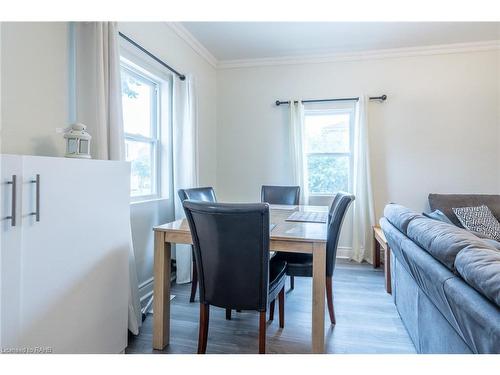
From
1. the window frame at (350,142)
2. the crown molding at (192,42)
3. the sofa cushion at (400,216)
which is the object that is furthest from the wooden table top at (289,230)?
the crown molding at (192,42)

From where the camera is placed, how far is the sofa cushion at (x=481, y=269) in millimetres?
882

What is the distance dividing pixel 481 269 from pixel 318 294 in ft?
2.54

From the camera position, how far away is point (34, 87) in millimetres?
1600

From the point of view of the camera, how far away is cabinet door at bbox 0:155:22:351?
40.6 inches

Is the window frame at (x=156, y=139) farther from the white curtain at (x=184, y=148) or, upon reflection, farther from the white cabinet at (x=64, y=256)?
the white cabinet at (x=64, y=256)

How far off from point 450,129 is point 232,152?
2738mm

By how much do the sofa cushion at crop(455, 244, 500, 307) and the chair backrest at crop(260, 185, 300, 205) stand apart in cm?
209

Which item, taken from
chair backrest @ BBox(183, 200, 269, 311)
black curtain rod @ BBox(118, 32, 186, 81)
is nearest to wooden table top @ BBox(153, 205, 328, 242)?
chair backrest @ BBox(183, 200, 269, 311)

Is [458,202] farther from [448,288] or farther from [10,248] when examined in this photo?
[10,248]

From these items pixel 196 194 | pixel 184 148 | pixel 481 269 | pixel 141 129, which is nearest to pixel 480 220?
pixel 481 269

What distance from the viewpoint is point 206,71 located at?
3775mm

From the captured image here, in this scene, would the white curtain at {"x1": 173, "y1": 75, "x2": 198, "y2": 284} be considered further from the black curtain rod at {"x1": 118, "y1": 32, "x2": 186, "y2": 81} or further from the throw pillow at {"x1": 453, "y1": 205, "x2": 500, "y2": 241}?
the throw pillow at {"x1": 453, "y1": 205, "x2": 500, "y2": 241}

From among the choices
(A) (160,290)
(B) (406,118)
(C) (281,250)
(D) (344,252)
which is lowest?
(D) (344,252)
